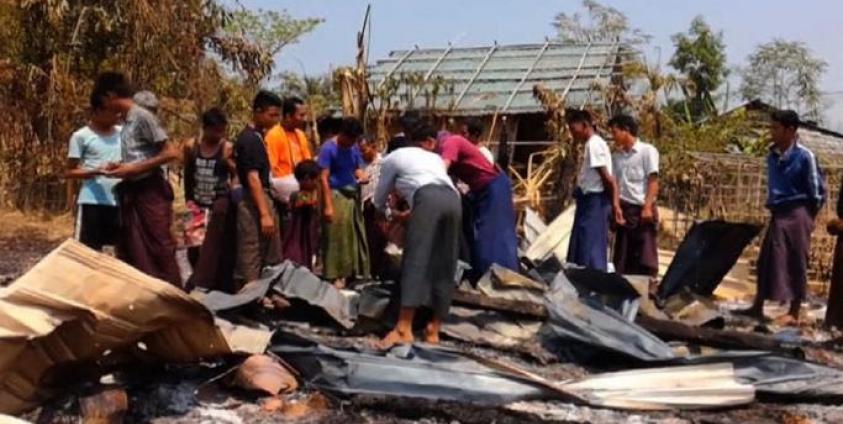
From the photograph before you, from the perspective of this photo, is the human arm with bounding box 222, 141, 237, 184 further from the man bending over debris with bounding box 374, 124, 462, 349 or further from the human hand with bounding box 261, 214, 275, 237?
the man bending over debris with bounding box 374, 124, 462, 349

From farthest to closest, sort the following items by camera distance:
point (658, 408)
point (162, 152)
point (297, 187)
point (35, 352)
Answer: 1. point (297, 187)
2. point (162, 152)
3. point (658, 408)
4. point (35, 352)

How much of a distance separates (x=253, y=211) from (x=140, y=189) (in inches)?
31.5

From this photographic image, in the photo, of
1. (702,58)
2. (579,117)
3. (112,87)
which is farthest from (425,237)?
(702,58)

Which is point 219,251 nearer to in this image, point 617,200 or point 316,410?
point 316,410

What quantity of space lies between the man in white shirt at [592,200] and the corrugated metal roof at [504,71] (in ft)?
31.6

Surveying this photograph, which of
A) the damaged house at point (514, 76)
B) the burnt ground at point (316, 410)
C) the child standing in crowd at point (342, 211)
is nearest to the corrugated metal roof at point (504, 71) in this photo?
the damaged house at point (514, 76)

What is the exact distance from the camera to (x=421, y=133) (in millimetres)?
5781

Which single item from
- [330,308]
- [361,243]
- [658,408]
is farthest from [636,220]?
[658,408]

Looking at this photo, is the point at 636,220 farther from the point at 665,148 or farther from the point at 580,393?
the point at 665,148

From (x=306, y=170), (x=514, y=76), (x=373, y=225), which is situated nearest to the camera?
(x=306, y=170)

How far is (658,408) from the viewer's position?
179 inches

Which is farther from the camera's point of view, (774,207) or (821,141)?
(821,141)

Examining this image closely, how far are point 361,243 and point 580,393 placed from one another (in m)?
3.54

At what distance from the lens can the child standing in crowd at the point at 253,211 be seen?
6047 millimetres
